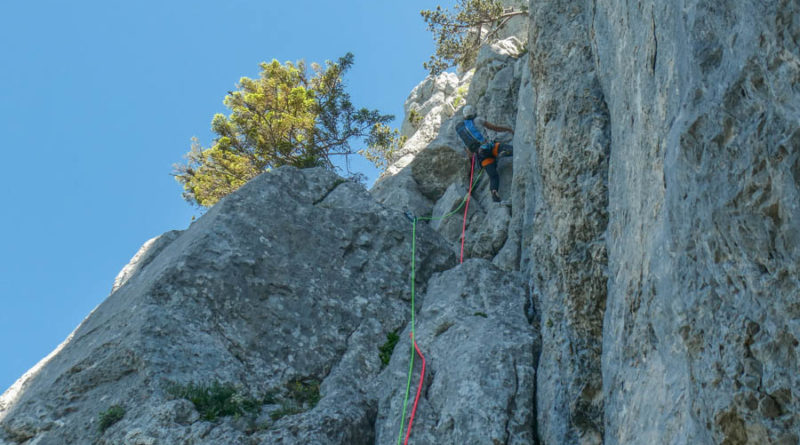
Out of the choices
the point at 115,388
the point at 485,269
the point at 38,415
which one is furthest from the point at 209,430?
the point at 485,269

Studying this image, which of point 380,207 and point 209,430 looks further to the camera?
point 380,207

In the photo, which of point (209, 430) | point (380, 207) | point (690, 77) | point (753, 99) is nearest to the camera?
point (753, 99)

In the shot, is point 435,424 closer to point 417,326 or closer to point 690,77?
point 417,326

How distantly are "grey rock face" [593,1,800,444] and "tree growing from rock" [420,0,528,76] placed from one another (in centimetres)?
1769

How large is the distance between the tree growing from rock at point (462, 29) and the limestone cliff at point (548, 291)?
1033 cm

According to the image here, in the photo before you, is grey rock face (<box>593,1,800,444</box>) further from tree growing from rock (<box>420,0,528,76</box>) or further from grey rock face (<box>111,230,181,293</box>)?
tree growing from rock (<box>420,0,528,76</box>)

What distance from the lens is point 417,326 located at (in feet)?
28.7

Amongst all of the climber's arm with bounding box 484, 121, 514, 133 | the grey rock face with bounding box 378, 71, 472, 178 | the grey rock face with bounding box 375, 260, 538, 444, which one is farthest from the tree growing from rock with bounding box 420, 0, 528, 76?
the grey rock face with bounding box 375, 260, 538, 444

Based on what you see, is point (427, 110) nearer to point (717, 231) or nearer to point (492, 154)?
point (492, 154)

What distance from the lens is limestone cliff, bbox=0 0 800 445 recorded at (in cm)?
358

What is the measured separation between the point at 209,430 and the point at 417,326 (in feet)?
9.84

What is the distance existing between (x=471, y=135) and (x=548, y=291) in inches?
275

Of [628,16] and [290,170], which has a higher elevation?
[290,170]

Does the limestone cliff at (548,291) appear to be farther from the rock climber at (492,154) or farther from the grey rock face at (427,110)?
the grey rock face at (427,110)
